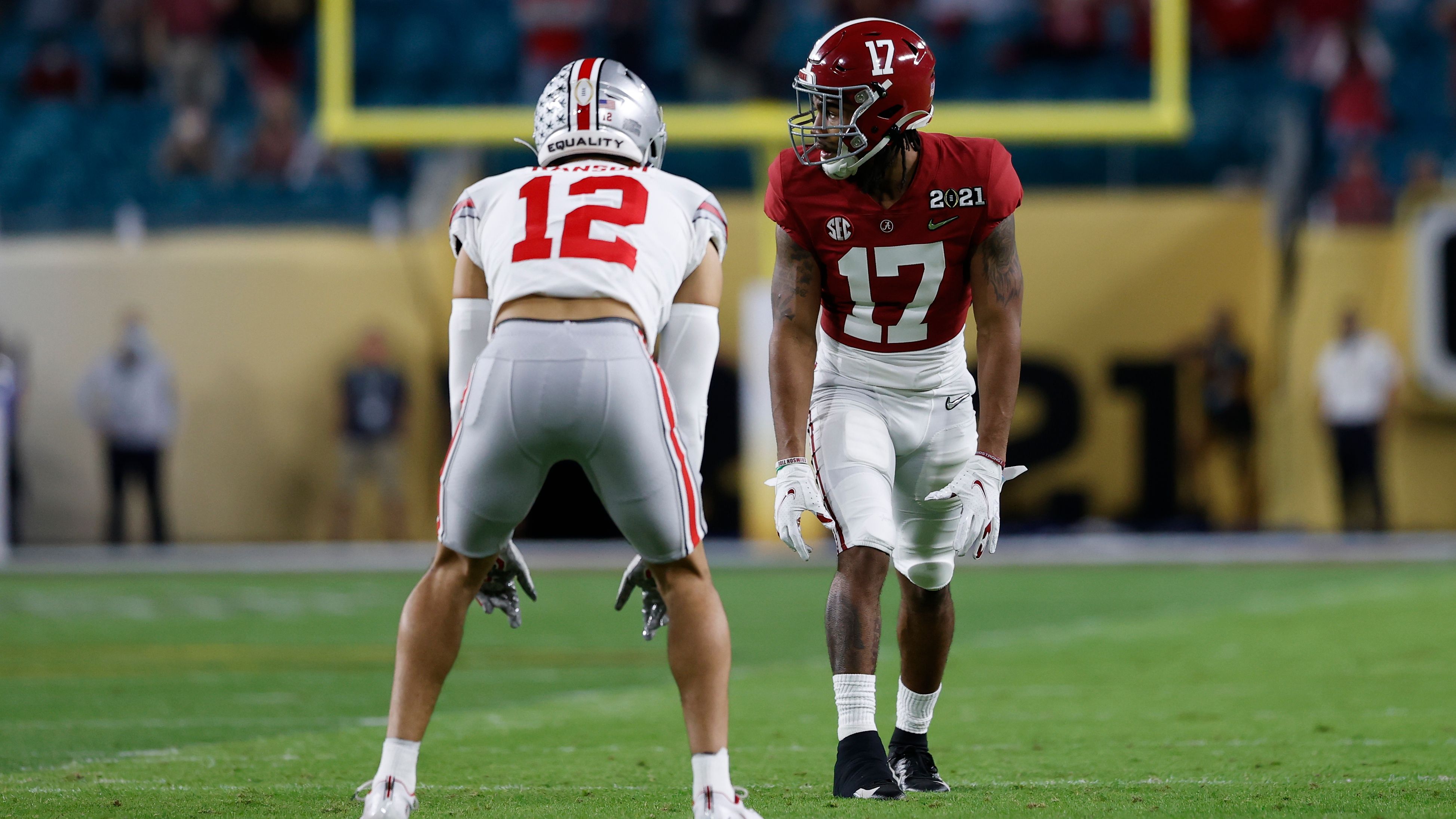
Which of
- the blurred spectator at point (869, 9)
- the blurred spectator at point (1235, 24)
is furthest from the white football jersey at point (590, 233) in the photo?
the blurred spectator at point (1235, 24)

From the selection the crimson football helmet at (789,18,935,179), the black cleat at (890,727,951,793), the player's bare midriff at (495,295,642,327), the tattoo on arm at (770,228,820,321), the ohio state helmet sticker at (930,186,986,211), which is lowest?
the black cleat at (890,727,951,793)

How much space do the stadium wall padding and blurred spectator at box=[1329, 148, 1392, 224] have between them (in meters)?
0.16

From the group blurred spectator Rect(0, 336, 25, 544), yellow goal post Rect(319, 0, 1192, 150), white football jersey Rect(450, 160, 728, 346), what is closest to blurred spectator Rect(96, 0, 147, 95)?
blurred spectator Rect(0, 336, 25, 544)

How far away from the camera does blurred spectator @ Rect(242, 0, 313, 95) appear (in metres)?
15.6

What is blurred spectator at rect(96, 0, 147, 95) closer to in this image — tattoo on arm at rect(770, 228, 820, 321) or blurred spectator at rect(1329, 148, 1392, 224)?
blurred spectator at rect(1329, 148, 1392, 224)

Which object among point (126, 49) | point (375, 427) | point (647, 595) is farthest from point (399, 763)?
point (126, 49)

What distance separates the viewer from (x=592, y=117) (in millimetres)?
3906

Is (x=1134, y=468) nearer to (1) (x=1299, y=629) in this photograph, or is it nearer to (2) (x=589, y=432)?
(1) (x=1299, y=629)

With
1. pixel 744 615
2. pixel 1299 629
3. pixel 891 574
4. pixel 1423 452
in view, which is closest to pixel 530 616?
pixel 744 615

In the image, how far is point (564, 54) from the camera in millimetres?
14281

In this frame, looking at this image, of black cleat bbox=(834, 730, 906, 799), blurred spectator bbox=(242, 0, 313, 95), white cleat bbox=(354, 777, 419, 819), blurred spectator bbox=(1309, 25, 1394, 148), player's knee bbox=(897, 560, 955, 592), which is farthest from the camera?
blurred spectator bbox=(242, 0, 313, 95)

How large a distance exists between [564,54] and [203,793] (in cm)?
1042

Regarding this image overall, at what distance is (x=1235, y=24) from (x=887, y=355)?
1150 centimetres

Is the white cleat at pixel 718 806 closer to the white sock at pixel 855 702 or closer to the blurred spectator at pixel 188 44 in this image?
the white sock at pixel 855 702
